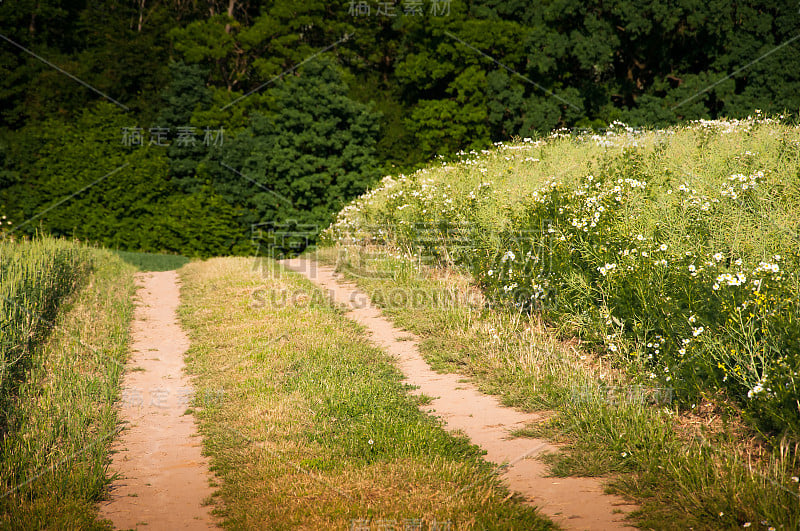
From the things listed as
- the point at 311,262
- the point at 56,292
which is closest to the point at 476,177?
the point at 311,262

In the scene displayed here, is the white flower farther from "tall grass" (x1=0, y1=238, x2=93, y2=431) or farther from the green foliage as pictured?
the green foliage

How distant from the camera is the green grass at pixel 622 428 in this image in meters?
3.81

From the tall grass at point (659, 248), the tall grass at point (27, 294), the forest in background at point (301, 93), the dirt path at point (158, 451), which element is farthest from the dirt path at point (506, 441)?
the forest in background at point (301, 93)

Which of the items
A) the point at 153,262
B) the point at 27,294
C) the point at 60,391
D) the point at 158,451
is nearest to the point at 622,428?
the point at 158,451

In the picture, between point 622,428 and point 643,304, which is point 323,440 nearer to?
point 622,428

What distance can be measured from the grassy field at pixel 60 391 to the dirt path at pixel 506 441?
8.98 feet

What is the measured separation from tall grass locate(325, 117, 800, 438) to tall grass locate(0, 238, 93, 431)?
5326 mm

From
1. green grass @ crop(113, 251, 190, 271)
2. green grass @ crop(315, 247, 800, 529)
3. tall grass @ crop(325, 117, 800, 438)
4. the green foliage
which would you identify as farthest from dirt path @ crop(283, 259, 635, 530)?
the green foliage

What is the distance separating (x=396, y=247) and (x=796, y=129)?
21.7 ft

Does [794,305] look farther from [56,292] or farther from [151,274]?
[151,274]

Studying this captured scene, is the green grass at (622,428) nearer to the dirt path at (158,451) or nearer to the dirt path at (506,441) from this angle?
the dirt path at (506,441)

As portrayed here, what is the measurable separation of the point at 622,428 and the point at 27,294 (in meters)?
7.40

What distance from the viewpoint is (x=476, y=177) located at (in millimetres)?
11836

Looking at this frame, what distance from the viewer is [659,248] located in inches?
241
